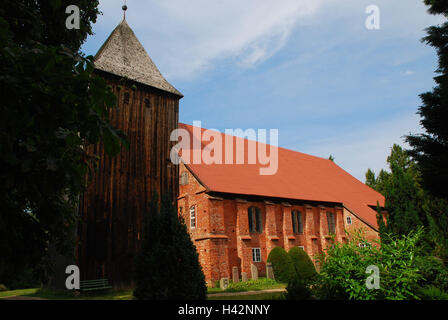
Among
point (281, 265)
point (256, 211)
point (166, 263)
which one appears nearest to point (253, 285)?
point (281, 265)

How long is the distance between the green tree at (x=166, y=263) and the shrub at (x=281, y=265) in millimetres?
13353

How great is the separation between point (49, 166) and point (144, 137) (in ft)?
53.4

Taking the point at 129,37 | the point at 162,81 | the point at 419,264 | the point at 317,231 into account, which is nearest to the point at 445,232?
the point at 419,264

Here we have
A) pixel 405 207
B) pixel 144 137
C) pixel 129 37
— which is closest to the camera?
pixel 144 137

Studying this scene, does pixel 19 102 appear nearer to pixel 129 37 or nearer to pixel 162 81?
pixel 162 81

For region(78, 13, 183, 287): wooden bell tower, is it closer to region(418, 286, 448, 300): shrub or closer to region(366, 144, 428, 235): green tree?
region(418, 286, 448, 300): shrub

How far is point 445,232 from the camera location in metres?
15.1

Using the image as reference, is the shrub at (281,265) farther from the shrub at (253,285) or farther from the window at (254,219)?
the window at (254,219)

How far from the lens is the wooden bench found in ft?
50.2

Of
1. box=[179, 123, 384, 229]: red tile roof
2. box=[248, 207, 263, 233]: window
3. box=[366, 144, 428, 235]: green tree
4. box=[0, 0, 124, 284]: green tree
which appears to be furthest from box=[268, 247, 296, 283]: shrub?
box=[0, 0, 124, 284]: green tree

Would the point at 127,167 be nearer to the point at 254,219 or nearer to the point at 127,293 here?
the point at 127,293

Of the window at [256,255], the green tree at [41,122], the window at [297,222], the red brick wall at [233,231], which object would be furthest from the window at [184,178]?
the green tree at [41,122]

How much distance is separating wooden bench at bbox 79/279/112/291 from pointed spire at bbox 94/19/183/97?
11.7 metres

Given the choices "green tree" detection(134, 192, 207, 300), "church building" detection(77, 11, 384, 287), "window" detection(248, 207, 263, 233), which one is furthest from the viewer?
"window" detection(248, 207, 263, 233)
